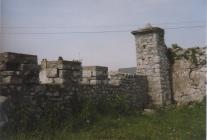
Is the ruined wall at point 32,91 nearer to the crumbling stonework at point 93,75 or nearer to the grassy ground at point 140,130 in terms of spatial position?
the crumbling stonework at point 93,75

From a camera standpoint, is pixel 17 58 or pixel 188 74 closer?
pixel 17 58

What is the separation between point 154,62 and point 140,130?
18.9ft

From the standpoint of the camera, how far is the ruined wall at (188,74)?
1369 cm

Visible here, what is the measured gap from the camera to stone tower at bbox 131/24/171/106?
537 inches

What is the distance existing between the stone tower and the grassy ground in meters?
2.70

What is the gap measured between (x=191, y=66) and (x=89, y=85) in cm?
504

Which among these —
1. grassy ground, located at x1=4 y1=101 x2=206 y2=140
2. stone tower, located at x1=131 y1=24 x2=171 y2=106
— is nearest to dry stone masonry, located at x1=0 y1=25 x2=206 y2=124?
stone tower, located at x1=131 y1=24 x2=171 y2=106

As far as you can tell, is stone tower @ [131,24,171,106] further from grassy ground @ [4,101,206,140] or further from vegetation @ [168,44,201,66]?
grassy ground @ [4,101,206,140]

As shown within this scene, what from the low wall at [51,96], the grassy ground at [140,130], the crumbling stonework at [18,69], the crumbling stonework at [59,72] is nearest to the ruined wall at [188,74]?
the low wall at [51,96]

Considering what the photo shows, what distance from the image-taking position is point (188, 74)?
13953 mm

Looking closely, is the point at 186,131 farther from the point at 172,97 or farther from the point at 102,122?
the point at 172,97

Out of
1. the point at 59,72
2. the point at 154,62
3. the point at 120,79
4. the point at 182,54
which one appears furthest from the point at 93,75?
the point at 182,54

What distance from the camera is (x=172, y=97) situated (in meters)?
14.1

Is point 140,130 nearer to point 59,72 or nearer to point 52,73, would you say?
point 59,72
